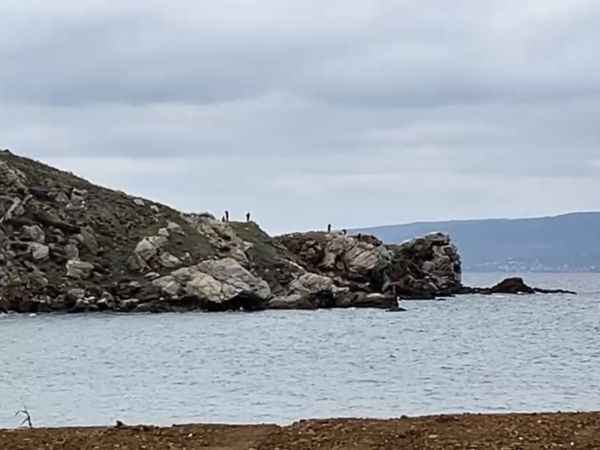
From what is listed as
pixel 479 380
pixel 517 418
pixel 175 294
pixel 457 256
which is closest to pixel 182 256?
pixel 175 294

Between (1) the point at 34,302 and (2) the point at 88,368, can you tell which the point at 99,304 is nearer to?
(1) the point at 34,302

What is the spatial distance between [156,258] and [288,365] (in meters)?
53.1

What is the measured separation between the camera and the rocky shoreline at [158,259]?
10162cm

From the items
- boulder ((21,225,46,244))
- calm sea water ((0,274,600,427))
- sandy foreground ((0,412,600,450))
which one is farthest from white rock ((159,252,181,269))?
sandy foreground ((0,412,600,450))

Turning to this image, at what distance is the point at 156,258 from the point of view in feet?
352

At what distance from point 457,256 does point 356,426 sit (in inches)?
4862

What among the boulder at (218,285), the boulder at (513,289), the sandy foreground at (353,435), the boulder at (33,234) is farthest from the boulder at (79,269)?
the sandy foreground at (353,435)

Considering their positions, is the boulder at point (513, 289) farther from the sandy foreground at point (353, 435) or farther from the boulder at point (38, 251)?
the sandy foreground at point (353, 435)

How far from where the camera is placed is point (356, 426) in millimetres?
17391

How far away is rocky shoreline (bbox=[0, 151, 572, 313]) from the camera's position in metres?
102

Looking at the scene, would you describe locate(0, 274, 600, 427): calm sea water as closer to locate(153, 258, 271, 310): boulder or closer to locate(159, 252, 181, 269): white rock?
locate(153, 258, 271, 310): boulder

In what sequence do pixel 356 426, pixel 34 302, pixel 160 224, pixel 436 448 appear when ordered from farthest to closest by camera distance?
pixel 160 224 → pixel 34 302 → pixel 356 426 → pixel 436 448

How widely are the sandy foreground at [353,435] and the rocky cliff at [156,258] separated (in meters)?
84.2

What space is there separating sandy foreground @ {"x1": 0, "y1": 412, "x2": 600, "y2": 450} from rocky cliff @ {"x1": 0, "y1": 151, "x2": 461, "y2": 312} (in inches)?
3317
